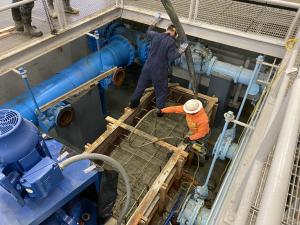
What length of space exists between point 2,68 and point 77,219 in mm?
2546

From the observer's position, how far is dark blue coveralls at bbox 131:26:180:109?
4.30 meters

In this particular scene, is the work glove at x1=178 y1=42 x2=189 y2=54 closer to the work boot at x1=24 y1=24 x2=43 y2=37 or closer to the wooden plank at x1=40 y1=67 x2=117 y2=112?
the wooden plank at x1=40 y1=67 x2=117 y2=112

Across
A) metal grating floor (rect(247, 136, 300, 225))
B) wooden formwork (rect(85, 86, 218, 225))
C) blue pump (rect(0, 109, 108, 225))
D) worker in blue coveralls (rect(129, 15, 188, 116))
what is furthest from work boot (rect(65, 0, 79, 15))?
metal grating floor (rect(247, 136, 300, 225))

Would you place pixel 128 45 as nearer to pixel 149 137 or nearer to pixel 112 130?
pixel 112 130

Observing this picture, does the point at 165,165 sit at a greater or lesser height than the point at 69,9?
lesser

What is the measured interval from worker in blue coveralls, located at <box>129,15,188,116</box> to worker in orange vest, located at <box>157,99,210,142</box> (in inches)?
23.9

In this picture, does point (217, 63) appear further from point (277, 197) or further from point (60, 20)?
point (277, 197)

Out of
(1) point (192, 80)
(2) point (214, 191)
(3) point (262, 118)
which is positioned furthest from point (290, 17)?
(2) point (214, 191)

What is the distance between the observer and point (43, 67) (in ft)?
17.9

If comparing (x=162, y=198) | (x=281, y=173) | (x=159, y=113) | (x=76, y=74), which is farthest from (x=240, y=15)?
(x=281, y=173)

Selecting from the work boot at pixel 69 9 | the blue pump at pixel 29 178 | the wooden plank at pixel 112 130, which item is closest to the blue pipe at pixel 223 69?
the wooden plank at pixel 112 130

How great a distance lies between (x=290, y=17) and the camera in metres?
4.41

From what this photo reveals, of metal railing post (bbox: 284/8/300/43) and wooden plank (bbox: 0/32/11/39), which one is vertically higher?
metal railing post (bbox: 284/8/300/43)

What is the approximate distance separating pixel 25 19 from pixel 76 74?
3.83 feet
